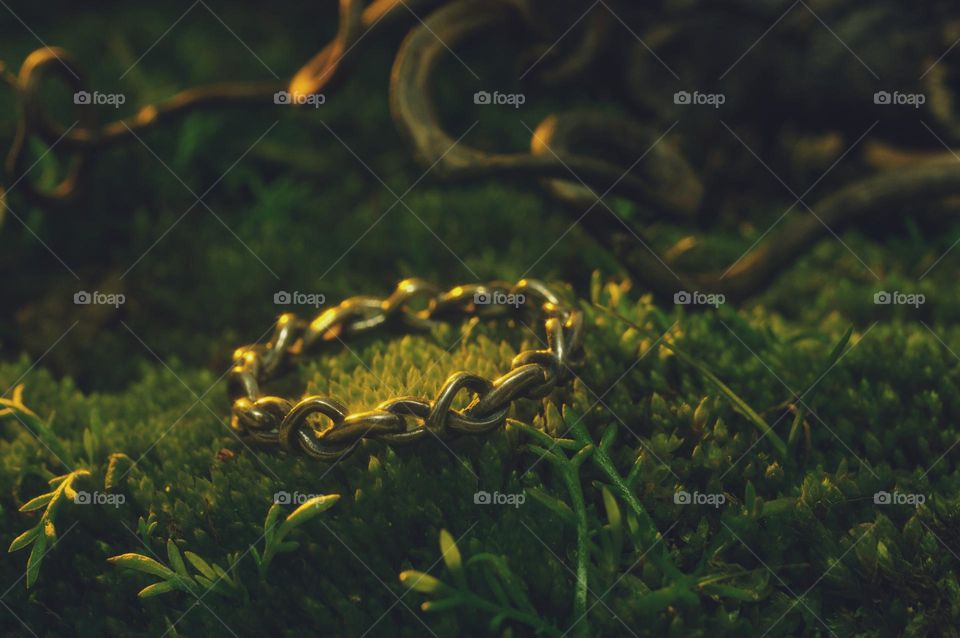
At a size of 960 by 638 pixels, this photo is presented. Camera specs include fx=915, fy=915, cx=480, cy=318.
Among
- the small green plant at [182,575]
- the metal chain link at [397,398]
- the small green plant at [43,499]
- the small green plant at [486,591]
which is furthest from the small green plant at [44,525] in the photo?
the small green plant at [486,591]

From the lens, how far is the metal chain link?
190 cm

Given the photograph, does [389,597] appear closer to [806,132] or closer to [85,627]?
[85,627]

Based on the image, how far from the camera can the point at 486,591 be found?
1.78 metres

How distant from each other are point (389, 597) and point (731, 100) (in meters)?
2.07

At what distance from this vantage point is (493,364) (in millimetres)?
2262

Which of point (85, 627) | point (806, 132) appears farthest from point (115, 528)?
point (806, 132)

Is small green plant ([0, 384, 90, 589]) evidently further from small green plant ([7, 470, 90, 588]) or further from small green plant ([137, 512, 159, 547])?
small green plant ([137, 512, 159, 547])

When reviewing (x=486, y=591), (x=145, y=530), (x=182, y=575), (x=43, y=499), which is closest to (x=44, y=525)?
(x=43, y=499)

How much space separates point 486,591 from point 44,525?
37.5 inches

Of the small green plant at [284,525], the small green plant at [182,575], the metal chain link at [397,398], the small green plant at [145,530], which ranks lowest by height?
the small green plant at [182,575]

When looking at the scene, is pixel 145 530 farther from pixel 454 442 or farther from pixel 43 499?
pixel 454 442

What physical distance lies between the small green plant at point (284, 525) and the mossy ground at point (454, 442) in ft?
0.22

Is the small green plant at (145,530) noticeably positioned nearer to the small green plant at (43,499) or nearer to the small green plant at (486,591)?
the small green plant at (43,499)

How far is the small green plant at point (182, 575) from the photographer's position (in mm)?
1832
